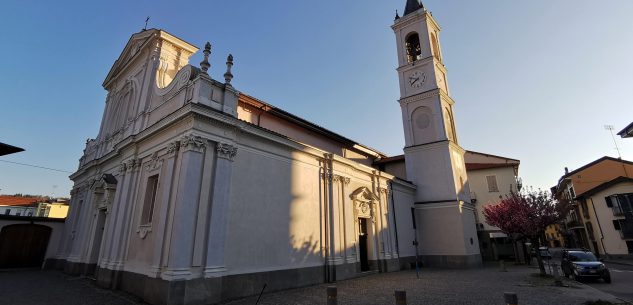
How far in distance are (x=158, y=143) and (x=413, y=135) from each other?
17023 millimetres

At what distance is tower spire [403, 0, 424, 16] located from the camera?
25984 mm

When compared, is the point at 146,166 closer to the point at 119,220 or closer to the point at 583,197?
the point at 119,220

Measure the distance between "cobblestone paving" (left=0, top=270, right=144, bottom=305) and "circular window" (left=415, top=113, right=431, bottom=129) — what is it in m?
19.6

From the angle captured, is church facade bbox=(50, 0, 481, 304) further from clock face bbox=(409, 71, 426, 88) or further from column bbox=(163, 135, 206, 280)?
clock face bbox=(409, 71, 426, 88)

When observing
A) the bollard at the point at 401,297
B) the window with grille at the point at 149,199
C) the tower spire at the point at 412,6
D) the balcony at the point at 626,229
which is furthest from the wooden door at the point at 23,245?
the balcony at the point at 626,229

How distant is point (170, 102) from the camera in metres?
12.2

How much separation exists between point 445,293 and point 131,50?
19.9 m

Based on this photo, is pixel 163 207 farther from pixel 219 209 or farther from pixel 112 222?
pixel 112 222

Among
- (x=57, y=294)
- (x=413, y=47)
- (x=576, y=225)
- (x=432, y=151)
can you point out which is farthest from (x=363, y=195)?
(x=576, y=225)

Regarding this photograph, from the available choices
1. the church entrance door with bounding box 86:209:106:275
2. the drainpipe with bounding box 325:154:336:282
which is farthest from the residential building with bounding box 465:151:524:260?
the church entrance door with bounding box 86:209:106:275

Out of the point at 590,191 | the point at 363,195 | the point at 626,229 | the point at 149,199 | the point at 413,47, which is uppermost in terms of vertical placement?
the point at 413,47

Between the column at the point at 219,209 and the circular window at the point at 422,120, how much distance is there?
618 inches

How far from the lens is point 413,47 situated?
25.5 meters

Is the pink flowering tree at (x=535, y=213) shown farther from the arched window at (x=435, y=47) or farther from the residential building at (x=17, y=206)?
the residential building at (x=17, y=206)
